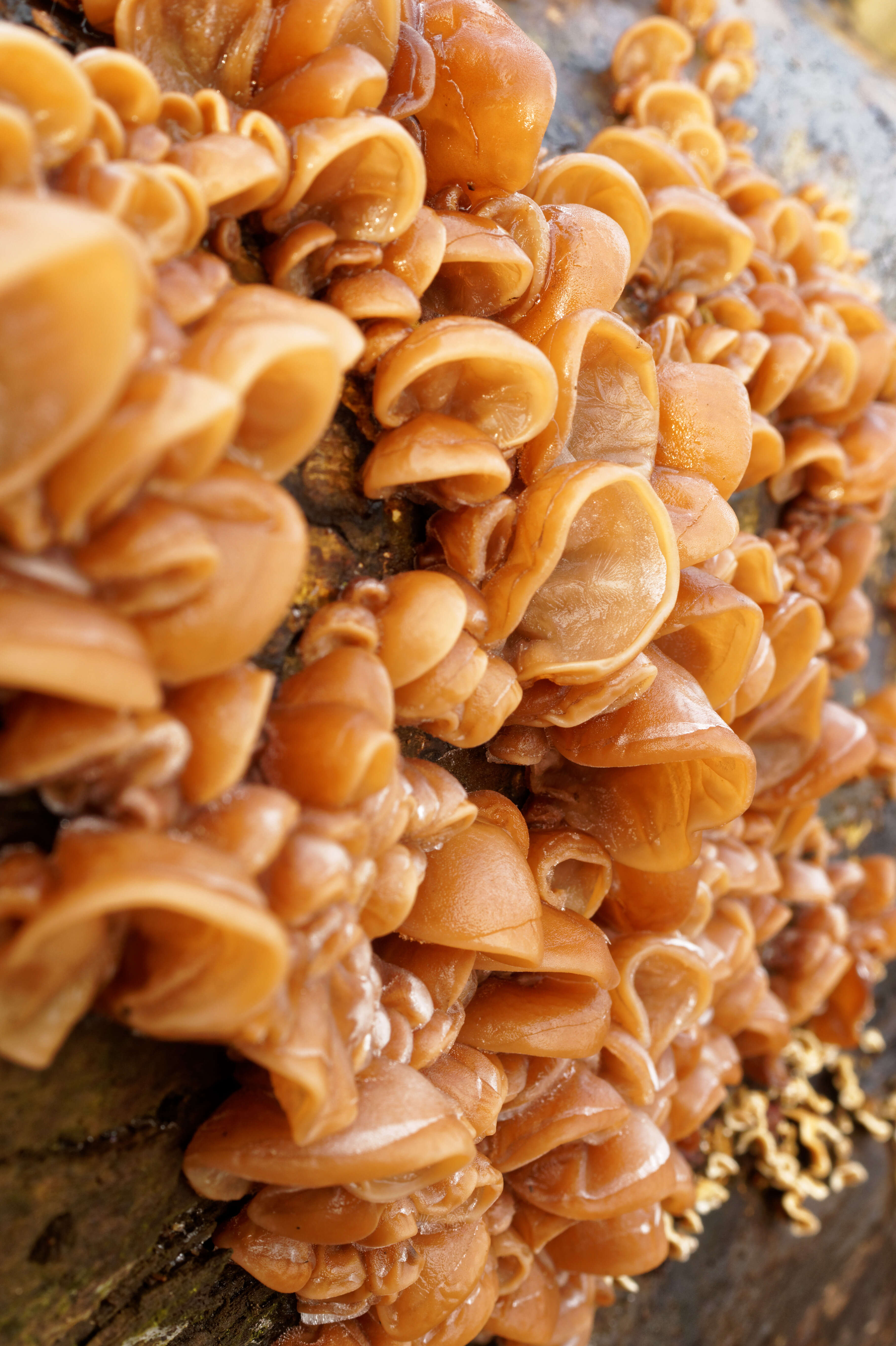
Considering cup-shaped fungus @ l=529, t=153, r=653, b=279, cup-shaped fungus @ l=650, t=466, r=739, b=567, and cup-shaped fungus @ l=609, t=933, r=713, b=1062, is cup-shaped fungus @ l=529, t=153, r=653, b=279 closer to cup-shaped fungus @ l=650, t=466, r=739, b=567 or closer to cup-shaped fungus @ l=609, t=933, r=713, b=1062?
cup-shaped fungus @ l=650, t=466, r=739, b=567

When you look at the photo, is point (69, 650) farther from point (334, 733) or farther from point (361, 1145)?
point (361, 1145)

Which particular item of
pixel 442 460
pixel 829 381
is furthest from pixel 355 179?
pixel 829 381

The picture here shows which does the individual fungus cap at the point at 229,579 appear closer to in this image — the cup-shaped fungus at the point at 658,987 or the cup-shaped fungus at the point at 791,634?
the cup-shaped fungus at the point at 658,987

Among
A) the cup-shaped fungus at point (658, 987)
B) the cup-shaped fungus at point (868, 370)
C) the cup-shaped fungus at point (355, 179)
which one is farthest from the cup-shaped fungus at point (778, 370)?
the cup-shaped fungus at point (658, 987)

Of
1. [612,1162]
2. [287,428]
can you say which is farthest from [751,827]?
[287,428]

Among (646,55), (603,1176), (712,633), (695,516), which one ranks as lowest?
(603,1176)

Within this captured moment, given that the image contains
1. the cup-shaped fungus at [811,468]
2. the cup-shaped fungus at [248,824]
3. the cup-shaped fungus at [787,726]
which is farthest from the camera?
the cup-shaped fungus at [811,468]

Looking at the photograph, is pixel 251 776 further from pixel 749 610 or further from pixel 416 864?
pixel 749 610
